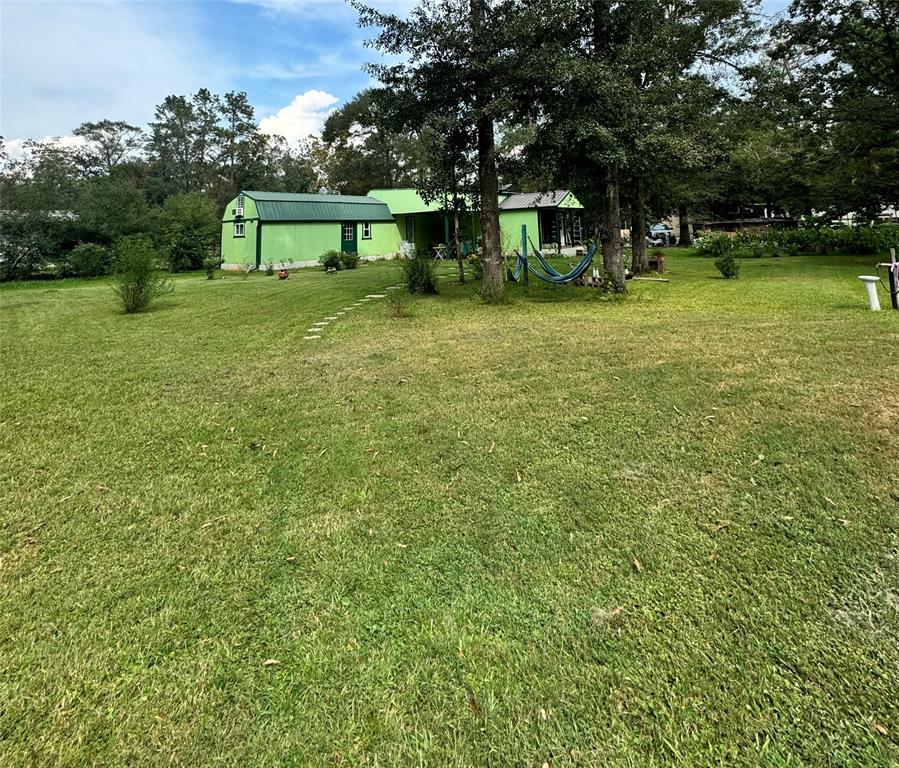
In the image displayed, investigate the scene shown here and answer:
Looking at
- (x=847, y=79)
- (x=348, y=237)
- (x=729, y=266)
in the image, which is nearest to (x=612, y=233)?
(x=729, y=266)

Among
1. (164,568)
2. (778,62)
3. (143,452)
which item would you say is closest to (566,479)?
(164,568)

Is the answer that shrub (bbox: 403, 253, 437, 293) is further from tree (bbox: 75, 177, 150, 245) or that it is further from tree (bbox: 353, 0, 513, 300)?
tree (bbox: 75, 177, 150, 245)

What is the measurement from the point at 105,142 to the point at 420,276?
4270 centimetres

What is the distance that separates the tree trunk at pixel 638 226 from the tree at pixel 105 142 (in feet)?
133

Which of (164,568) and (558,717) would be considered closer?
(558,717)

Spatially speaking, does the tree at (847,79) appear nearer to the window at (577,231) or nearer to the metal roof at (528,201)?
the metal roof at (528,201)

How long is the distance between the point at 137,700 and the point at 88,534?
3.77 feet

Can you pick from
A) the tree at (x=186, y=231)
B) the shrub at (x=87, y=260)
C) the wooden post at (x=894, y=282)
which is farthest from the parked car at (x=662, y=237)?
the shrub at (x=87, y=260)

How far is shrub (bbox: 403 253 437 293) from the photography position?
1070 cm

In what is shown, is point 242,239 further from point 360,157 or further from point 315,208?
point 360,157

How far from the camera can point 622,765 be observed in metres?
1.35

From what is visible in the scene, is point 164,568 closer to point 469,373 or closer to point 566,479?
point 566,479

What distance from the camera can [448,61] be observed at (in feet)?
28.1

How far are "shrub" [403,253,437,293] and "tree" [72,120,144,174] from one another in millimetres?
39936
